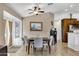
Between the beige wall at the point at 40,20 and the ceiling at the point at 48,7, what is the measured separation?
0.38 feet

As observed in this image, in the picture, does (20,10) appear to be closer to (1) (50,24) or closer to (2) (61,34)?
(1) (50,24)

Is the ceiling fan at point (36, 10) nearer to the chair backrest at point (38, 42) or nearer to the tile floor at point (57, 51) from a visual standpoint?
the chair backrest at point (38, 42)

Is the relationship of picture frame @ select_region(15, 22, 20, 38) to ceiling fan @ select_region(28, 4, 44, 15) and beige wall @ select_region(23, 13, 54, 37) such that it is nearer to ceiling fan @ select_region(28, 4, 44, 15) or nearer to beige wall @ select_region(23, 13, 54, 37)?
beige wall @ select_region(23, 13, 54, 37)

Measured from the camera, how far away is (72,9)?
9.44ft

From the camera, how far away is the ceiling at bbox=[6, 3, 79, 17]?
2617 millimetres

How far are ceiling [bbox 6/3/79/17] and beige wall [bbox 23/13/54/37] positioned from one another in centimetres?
11

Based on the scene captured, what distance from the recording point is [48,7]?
2768 mm

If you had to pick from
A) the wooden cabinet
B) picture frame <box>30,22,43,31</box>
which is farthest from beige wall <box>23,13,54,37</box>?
the wooden cabinet

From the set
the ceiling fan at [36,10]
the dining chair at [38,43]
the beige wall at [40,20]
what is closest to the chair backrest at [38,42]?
the dining chair at [38,43]

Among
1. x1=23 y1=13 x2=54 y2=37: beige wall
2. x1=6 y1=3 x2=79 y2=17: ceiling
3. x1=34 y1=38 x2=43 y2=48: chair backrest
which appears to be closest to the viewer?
x1=6 y1=3 x2=79 y2=17: ceiling

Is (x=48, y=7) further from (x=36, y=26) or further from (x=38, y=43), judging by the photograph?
(x=38, y=43)

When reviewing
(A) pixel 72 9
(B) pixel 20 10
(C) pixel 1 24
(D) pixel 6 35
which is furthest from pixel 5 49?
(A) pixel 72 9

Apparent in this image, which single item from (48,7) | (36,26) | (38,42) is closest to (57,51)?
(38,42)

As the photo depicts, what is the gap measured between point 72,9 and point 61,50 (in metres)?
0.89
